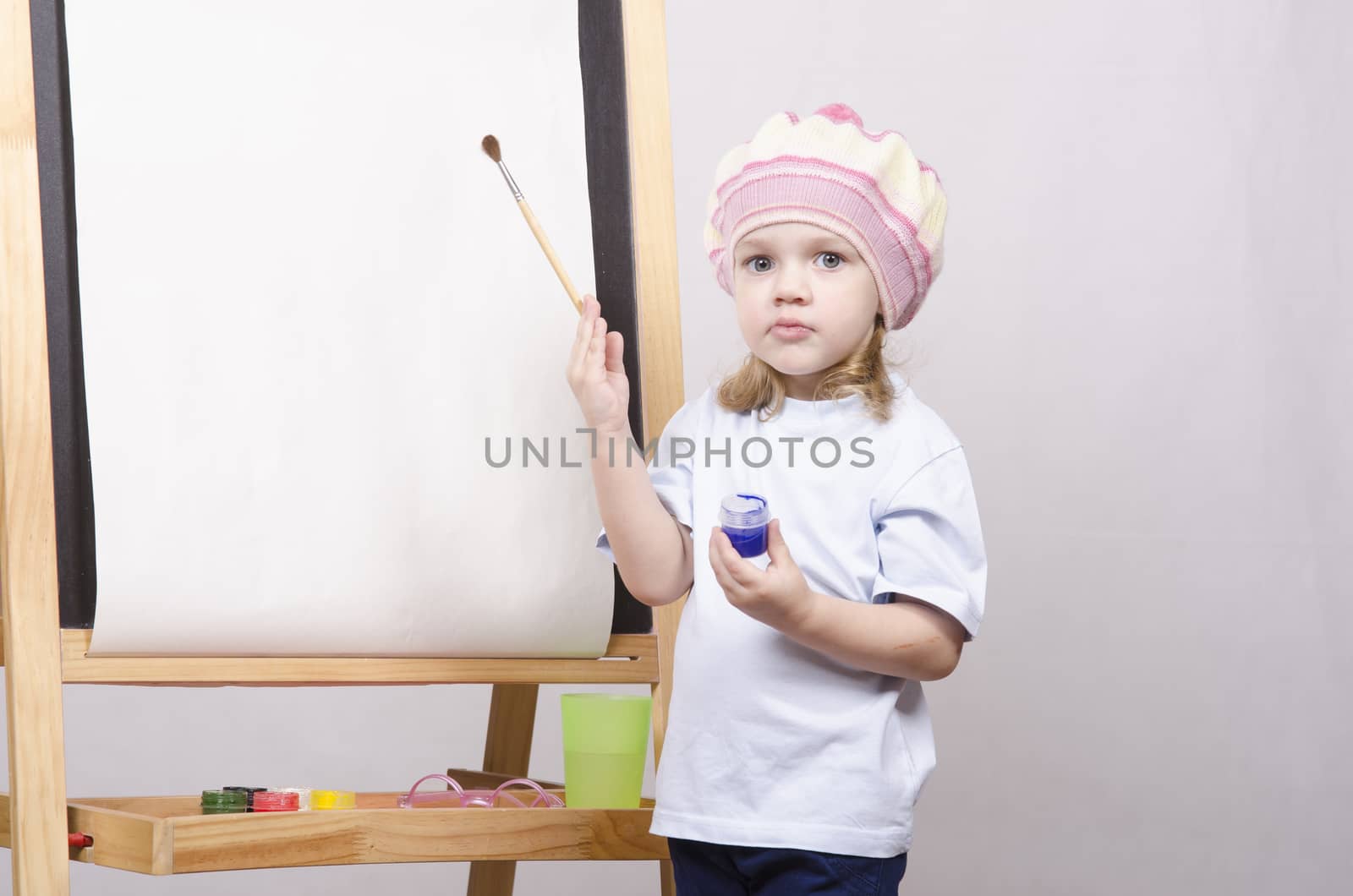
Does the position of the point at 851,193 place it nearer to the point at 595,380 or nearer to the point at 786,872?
the point at 595,380

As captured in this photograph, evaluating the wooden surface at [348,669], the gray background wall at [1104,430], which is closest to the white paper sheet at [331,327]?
the wooden surface at [348,669]

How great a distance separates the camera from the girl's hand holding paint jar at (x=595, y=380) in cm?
122

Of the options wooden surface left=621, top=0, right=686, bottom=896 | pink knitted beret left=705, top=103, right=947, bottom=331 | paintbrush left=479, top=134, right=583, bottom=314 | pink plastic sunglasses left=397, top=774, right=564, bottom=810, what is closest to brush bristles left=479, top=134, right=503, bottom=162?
paintbrush left=479, top=134, right=583, bottom=314

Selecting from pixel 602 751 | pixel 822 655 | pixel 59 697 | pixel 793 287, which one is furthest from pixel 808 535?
pixel 59 697

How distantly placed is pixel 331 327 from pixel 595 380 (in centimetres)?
28

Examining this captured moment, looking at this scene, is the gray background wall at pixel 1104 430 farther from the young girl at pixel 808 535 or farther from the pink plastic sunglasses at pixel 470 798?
the young girl at pixel 808 535

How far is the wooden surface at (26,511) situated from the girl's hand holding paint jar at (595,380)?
439 mm

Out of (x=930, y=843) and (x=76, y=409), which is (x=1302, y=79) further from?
(x=76, y=409)

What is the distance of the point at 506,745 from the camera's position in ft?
5.46

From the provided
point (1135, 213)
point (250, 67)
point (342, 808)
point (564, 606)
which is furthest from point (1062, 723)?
point (250, 67)

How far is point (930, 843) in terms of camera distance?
2.38 meters

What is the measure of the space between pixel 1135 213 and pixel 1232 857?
1.08m

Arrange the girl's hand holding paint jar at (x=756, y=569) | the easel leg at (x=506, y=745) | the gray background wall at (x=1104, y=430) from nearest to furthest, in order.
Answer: the girl's hand holding paint jar at (x=756, y=569) < the easel leg at (x=506, y=745) < the gray background wall at (x=1104, y=430)

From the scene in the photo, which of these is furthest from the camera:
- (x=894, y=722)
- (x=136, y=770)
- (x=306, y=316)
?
(x=136, y=770)
